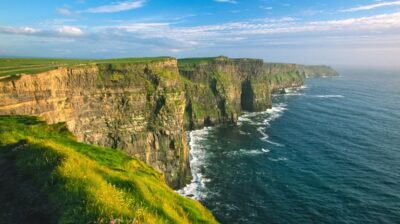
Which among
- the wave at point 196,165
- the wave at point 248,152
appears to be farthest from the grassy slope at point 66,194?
the wave at point 248,152

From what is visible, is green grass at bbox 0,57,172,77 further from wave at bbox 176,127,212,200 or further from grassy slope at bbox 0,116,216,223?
wave at bbox 176,127,212,200

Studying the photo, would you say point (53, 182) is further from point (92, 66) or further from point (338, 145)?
point (338, 145)

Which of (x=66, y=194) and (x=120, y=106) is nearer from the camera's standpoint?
(x=66, y=194)

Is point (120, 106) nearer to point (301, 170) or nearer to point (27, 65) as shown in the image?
point (27, 65)

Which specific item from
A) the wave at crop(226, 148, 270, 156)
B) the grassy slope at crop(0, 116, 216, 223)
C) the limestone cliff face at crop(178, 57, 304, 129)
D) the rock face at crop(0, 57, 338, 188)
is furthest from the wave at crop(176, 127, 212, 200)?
the grassy slope at crop(0, 116, 216, 223)

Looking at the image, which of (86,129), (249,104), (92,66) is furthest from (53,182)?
(249,104)

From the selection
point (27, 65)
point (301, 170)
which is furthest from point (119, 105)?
point (301, 170)
